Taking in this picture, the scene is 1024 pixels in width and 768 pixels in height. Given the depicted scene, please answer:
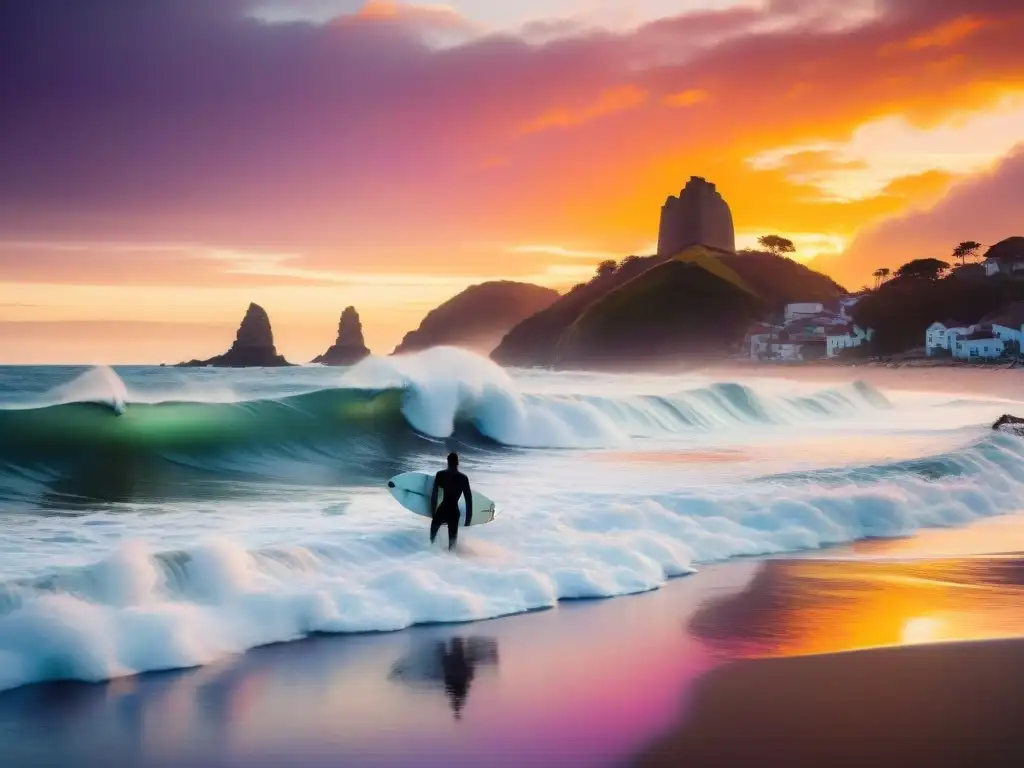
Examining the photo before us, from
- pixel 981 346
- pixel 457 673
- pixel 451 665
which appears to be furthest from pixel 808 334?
pixel 457 673

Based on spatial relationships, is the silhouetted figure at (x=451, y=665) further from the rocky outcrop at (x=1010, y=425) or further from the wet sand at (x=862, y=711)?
the rocky outcrop at (x=1010, y=425)

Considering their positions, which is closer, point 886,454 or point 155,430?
point 155,430

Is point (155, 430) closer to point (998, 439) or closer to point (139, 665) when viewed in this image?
point (139, 665)

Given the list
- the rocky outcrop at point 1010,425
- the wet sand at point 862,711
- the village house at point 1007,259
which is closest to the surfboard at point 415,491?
the wet sand at point 862,711

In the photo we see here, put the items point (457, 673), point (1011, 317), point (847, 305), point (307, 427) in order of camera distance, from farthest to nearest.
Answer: point (847, 305), point (1011, 317), point (307, 427), point (457, 673)

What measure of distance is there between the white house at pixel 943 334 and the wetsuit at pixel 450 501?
373 feet

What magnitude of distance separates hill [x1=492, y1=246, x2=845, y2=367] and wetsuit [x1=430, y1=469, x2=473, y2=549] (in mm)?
152986

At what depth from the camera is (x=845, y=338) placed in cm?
13388

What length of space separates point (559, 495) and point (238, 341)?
121 metres

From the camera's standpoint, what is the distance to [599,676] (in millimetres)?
7738

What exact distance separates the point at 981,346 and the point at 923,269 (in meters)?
35.2

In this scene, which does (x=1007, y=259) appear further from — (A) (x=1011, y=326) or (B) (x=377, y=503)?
(B) (x=377, y=503)

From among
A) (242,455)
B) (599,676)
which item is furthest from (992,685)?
(242,455)

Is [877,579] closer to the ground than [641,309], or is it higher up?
closer to the ground
